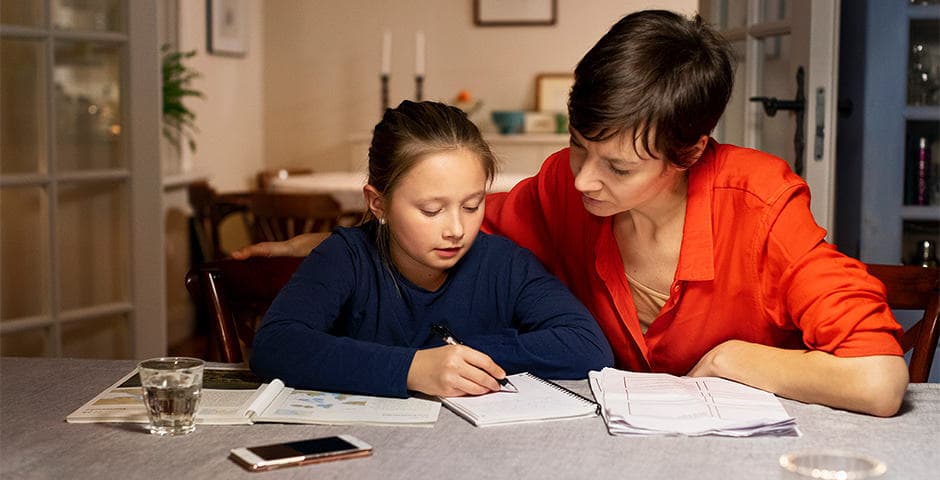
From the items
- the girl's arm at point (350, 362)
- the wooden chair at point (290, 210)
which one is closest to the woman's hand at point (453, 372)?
the girl's arm at point (350, 362)

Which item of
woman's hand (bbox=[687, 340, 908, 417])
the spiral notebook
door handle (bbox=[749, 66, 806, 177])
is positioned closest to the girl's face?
the spiral notebook

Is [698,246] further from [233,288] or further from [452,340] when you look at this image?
[233,288]

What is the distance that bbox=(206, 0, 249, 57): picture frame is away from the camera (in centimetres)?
541

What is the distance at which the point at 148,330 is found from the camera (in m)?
3.42

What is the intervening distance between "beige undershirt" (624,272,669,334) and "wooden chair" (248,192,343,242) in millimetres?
2125

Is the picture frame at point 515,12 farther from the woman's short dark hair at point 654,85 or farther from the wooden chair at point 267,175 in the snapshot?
the woman's short dark hair at point 654,85

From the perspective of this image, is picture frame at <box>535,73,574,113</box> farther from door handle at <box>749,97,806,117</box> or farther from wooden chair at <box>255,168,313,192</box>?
door handle at <box>749,97,806,117</box>

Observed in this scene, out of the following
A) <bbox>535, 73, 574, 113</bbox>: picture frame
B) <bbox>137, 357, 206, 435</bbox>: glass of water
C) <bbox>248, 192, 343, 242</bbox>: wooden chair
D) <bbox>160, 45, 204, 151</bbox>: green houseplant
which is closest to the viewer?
<bbox>137, 357, 206, 435</bbox>: glass of water

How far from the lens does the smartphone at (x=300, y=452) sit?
1070 millimetres

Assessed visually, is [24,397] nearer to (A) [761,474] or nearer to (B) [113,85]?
(A) [761,474]

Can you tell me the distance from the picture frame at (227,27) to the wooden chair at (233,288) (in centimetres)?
388

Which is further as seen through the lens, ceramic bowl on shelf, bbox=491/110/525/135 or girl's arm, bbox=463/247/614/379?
ceramic bowl on shelf, bbox=491/110/525/135

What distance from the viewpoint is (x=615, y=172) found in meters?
1.47

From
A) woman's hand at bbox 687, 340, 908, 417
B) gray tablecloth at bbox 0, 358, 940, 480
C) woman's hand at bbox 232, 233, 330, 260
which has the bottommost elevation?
gray tablecloth at bbox 0, 358, 940, 480
